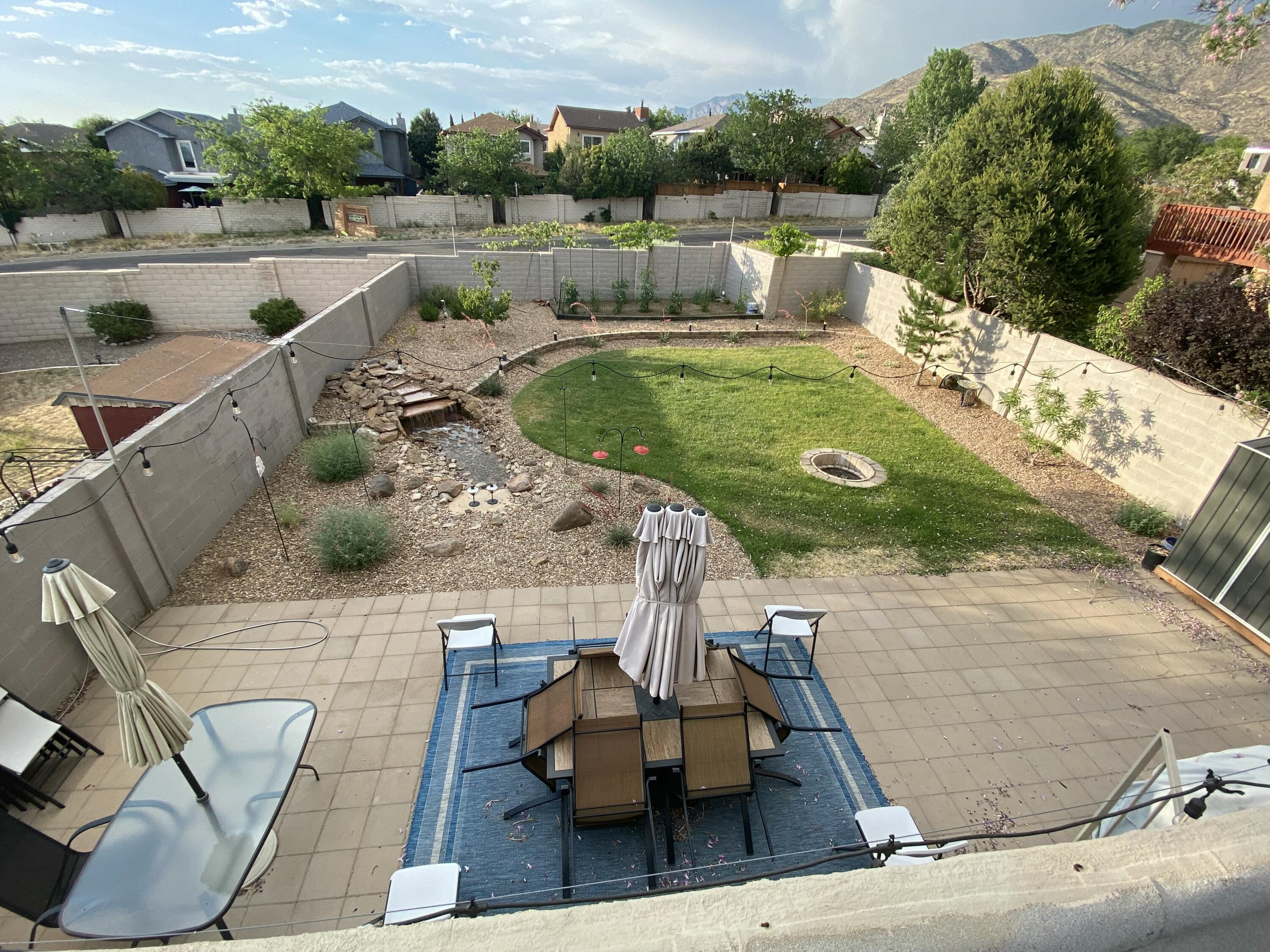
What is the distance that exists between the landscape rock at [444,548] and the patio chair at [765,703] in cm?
415

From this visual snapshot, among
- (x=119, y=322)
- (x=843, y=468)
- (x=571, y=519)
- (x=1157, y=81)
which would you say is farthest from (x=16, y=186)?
(x=1157, y=81)

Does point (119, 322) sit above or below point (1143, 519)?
below

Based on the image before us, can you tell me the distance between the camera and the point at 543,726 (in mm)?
4469

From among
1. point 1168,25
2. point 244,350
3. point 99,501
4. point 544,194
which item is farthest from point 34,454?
point 1168,25

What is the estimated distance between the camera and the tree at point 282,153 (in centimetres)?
2978

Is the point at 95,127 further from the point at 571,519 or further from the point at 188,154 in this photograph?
the point at 571,519

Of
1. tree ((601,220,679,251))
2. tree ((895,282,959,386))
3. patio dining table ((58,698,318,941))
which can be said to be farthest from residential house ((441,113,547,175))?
patio dining table ((58,698,318,941))

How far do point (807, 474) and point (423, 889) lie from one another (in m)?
8.11

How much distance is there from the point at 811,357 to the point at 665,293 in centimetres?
671

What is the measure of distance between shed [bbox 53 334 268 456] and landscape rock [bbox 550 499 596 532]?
16.9 feet

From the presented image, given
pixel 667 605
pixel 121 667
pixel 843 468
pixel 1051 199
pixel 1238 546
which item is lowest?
pixel 843 468

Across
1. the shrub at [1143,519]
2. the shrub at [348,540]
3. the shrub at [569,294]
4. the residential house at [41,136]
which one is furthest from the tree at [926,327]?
the residential house at [41,136]

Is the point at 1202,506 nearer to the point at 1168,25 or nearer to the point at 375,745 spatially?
the point at 375,745

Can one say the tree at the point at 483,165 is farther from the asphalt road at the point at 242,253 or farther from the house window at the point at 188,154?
the house window at the point at 188,154
